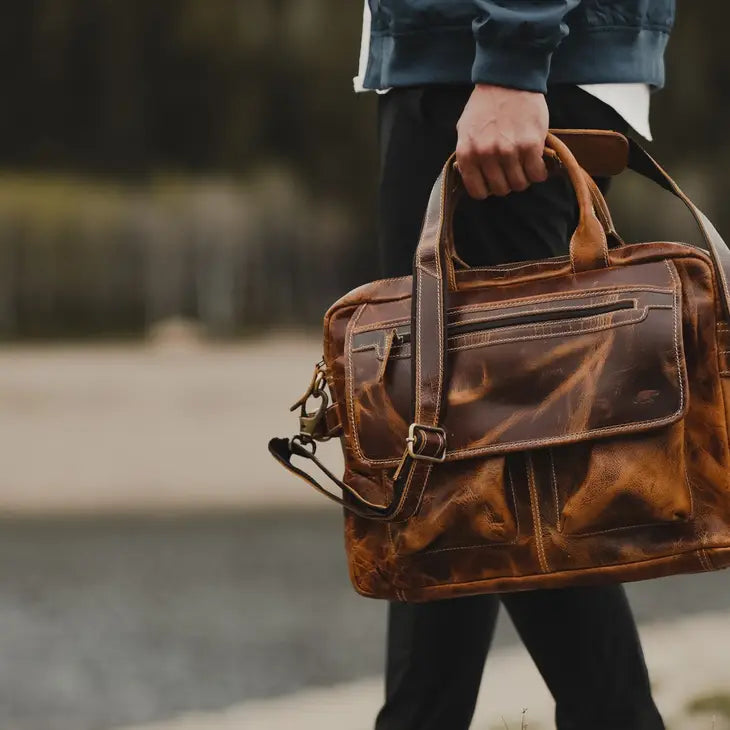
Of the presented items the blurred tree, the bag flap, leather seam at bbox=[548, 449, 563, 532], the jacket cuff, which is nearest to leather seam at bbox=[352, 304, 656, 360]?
the bag flap

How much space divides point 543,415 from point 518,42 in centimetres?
34

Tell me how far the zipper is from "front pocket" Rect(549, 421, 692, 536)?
11 centimetres

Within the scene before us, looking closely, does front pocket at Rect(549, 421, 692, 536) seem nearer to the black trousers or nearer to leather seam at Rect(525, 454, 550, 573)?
leather seam at Rect(525, 454, 550, 573)

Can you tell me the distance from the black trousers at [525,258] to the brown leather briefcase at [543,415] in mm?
60

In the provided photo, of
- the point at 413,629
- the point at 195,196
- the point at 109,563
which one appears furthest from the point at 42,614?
the point at 195,196

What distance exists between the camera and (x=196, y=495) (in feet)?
20.2

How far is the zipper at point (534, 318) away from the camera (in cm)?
142

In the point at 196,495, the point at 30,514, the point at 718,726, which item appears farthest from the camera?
the point at 196,495

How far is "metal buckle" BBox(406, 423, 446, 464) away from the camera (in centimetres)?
143

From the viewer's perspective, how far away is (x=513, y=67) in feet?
4.77

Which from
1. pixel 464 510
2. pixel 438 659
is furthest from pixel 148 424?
pixel 464 510

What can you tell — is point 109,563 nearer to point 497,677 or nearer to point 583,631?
point 497,677

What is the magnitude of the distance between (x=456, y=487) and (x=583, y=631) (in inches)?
9.4

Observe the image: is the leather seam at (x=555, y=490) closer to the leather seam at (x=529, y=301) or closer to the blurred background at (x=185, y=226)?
the leather seam at (x=529, y=301)
